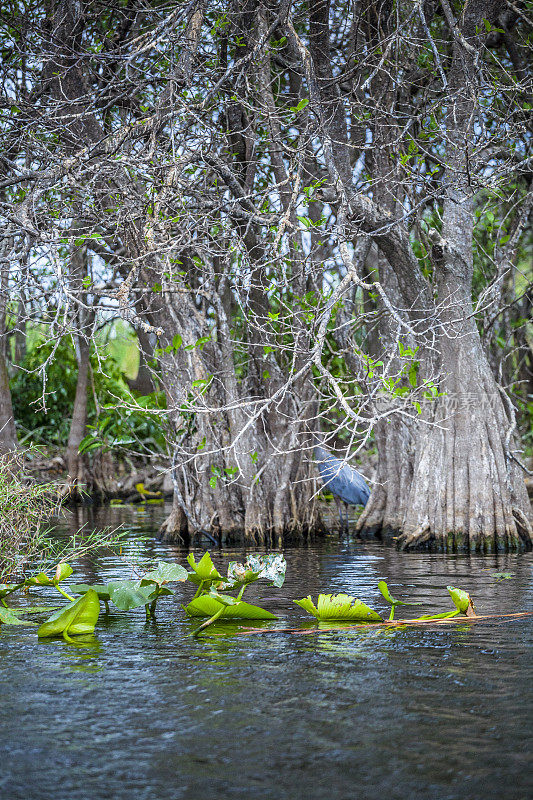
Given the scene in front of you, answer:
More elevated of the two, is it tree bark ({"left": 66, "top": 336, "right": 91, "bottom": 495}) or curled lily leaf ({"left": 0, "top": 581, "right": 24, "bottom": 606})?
tree bark ({"left": 66, "top": 336, "right": 91, "bottom": 495})

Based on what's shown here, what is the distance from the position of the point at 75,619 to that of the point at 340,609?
1566mm

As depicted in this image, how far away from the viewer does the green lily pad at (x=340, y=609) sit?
5.29m

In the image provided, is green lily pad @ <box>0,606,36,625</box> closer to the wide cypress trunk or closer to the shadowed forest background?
the shadowed forest background

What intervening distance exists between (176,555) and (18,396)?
12.6 m

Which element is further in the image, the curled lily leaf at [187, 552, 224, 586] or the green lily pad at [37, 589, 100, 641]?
the curled lily leaf at [187, 552, 224, 586]

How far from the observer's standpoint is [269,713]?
364cm

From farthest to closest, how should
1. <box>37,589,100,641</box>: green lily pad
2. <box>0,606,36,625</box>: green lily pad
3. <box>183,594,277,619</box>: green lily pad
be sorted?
<box>0,606,36,625</box>: green lily pad → <box>183,594,277,619</box>: green lily pad → <box>37,589,100,641</box>: green lily pad

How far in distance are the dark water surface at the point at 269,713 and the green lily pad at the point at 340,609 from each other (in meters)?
0.14

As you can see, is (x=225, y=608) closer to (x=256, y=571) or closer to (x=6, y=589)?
(x=256, y=571)

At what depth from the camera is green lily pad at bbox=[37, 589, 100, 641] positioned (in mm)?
5047

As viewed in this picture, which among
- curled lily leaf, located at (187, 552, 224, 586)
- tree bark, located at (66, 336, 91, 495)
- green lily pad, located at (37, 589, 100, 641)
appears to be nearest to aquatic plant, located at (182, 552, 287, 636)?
curled lily leaf, located at (187, 552, 224, 586)

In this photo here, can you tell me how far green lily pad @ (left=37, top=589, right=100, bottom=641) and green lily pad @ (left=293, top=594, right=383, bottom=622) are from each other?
120 cm

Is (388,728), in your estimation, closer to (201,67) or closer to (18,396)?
(201,67)

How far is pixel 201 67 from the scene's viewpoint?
330 inches
